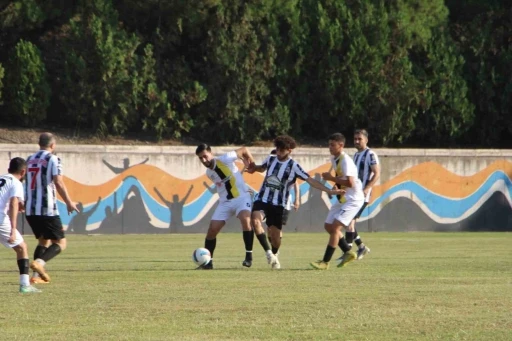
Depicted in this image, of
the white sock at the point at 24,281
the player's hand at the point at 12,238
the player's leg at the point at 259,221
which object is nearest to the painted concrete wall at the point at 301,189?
the player's leg at the point at 259,221

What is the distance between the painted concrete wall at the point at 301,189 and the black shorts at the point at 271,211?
14041mm

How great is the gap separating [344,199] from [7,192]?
18.1 ft

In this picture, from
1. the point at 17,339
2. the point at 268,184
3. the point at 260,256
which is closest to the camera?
the point at 17,339

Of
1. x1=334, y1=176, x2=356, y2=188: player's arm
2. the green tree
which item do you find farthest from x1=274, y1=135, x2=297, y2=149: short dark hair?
the green tree

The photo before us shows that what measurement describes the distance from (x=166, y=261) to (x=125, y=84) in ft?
55.5

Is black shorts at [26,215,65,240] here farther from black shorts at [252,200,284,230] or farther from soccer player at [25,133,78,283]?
black shorts at [252,200,284,230]

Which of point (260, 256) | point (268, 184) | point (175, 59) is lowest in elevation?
point (260, 256)

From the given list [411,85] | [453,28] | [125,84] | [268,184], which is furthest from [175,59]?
[268,184]

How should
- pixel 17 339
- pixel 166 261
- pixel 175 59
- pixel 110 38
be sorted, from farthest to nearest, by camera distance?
A: pixel 175 59 → pixel 110 38 → pixel 166 261 → pixel 17 339

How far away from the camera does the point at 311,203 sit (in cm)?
3259

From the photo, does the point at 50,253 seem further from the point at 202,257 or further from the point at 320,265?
the point at 320,265

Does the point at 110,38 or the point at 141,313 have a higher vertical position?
the point at 110,38

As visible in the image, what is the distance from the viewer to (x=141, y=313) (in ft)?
Result: 34.8

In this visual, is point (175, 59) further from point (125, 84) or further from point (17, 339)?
point (17, 339)
